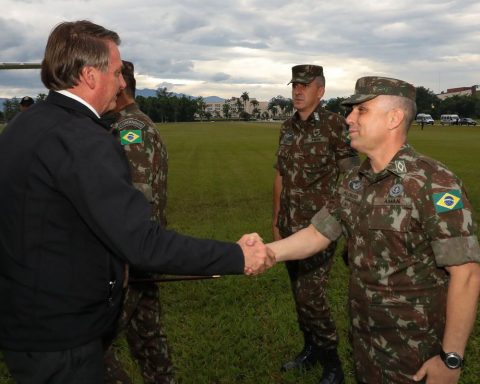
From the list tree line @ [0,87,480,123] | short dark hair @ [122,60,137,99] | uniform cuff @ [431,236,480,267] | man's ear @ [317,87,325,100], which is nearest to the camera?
uniform cuff @ [431,236,480,267]

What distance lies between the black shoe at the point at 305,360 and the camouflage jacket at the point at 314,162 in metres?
1.10

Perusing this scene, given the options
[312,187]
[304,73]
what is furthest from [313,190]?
[304,73]

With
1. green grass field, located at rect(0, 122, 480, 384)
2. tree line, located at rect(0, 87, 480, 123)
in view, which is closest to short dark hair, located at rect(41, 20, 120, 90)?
green grass field, located at rect(0, 122, 480, 384)

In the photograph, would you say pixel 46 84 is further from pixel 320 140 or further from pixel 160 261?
pixel 320 140

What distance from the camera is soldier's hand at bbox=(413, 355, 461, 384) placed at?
7.65ft

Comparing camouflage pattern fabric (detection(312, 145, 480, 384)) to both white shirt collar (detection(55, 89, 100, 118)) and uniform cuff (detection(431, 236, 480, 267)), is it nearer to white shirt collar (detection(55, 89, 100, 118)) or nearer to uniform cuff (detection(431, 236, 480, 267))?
uniform cuff (detection(431, 236, 480, 267))

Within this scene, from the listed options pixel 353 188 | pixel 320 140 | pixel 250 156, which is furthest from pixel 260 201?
pixel 250 156

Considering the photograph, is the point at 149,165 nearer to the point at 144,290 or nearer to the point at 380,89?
the point at 144,290

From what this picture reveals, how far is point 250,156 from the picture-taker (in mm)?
25750

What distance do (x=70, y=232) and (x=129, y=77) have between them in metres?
1.75

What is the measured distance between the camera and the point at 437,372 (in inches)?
93.0

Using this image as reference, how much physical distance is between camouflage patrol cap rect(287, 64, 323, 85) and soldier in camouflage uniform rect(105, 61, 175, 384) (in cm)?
169

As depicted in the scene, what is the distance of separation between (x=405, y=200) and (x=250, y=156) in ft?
76.9

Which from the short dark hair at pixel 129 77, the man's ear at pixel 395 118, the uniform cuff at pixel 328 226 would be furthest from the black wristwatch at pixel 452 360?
the short dark hair at pixel 129 77
